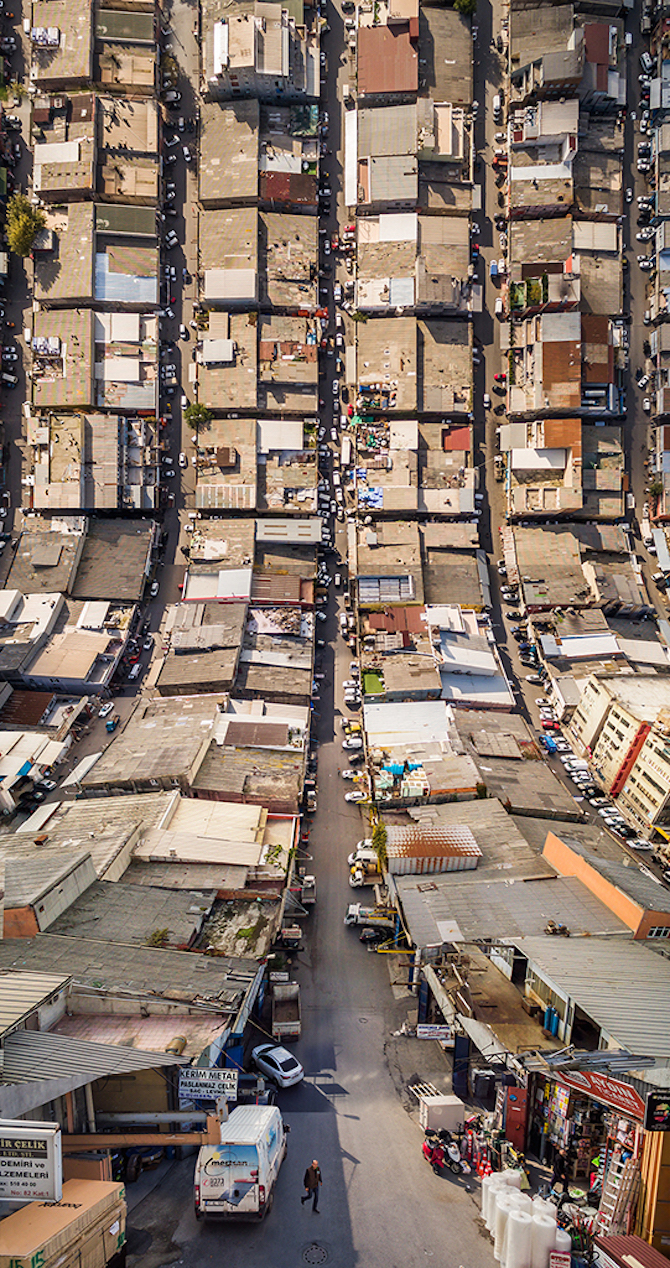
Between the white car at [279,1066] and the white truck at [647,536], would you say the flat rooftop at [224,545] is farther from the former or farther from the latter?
the white car at [279,1066]

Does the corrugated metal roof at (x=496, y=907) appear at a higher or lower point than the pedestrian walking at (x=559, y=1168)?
higher

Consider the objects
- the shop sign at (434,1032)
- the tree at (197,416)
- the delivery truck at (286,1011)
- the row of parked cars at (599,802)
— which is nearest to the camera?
the shop sign at (434,1032)

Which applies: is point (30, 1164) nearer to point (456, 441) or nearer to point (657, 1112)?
point (657, 1112)

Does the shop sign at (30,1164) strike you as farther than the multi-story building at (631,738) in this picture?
No

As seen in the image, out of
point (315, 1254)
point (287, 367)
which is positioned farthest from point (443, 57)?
point (315, 1254)

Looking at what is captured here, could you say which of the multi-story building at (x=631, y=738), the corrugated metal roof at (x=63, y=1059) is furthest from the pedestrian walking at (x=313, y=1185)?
the multi-story building at (x=631, y=738)

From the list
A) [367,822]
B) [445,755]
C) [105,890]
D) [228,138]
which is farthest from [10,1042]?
[228,138]
